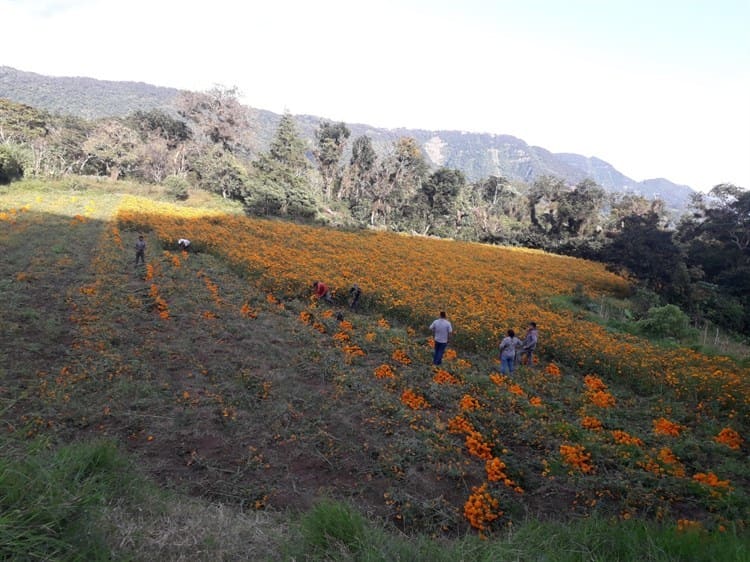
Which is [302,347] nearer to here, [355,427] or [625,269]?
[355,427]

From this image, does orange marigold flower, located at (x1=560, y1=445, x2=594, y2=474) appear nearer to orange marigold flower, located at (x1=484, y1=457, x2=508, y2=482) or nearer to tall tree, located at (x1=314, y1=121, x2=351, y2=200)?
orange marigold flower, located at (x1=484, y1=457, x2=508, y2=482)

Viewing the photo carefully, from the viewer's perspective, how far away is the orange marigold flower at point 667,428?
788cm

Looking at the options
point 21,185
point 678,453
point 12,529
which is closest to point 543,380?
point 678,453

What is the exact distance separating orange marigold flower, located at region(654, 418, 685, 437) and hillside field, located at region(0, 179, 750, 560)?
4cm

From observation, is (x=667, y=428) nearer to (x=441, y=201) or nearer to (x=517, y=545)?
(x=517, y=545)

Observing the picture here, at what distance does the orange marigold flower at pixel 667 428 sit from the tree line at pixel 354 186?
18671mm

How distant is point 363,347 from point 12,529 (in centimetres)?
856

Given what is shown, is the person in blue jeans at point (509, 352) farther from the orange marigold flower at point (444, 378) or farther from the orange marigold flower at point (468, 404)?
the orange marigold flower at point (468, 404)

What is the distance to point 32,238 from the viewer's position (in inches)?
723

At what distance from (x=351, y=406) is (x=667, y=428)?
233 inches

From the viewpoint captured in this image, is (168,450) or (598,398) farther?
(598,398)

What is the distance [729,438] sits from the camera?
7.75 meters

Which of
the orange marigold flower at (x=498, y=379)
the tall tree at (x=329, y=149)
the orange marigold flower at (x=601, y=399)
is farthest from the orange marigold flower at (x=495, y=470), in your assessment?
the tall tree at (x=329, y=149)

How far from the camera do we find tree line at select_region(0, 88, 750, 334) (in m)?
26.7
